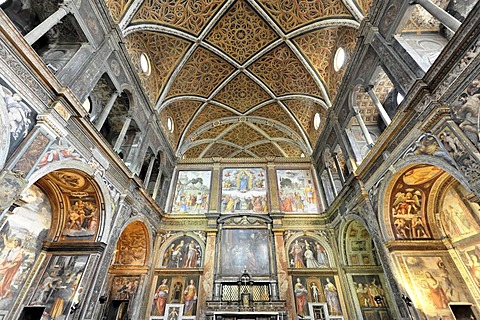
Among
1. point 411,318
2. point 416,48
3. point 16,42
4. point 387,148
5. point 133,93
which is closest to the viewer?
point 16,42

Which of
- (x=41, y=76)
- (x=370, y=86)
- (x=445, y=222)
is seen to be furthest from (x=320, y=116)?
(x=41, y=76)

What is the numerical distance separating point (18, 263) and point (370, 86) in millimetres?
13437

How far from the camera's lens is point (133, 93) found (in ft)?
35.1

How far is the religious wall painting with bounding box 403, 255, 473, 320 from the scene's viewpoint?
688 cm

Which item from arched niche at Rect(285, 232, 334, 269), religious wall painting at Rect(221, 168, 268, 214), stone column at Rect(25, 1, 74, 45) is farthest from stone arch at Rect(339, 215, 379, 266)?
stone column at Rect(25, 1, 74, 45)

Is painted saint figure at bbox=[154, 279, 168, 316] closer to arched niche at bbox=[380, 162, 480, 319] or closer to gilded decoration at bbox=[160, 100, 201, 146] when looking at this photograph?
gilded decoration at bbox=[160, 100, 201, 146]

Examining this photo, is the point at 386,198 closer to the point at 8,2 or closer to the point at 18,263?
the point at 18,263

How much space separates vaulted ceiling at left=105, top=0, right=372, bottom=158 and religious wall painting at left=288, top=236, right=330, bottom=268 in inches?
242

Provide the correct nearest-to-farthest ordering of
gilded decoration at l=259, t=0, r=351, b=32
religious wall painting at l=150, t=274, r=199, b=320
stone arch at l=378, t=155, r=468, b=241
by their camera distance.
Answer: stone arch at l=378, t=155, r=468, b=241 < gilded decoration at l=259, t=0, r=351, b=32 < religious wall painting at l=150, t=274, r=199, b=320

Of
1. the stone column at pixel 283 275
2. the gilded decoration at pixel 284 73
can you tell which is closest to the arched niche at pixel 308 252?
the stone column at pixel 283 275

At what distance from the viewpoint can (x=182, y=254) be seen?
1262 centimetres

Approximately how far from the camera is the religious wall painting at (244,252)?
39.3 feet

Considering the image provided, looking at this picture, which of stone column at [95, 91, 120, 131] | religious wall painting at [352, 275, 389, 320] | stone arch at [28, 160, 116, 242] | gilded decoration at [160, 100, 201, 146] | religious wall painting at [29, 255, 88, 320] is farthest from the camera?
gilded decoration at [160, 100, 201, 146]

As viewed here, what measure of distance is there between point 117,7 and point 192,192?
10.2 m
